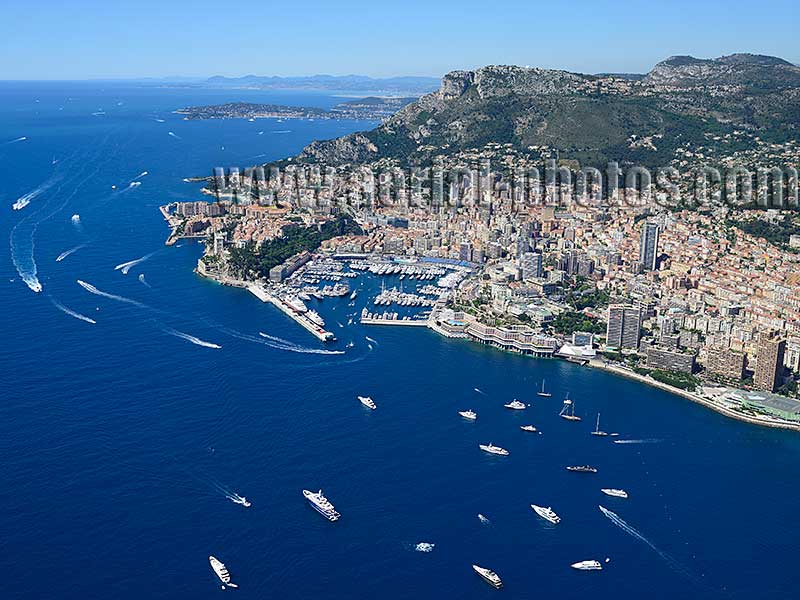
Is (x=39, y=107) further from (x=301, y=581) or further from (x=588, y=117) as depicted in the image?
(x=301, y=581)

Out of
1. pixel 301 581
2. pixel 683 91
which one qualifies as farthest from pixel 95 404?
pixel 683 91

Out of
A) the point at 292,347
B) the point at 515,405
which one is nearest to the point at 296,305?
the point at 292,347

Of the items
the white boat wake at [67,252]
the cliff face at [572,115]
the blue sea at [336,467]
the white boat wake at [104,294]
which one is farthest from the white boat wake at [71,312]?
the cliff face at [572,115]

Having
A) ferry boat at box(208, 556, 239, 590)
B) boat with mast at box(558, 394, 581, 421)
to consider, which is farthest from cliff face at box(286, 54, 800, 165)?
ferry boat at box(208, 556, 239, 590)

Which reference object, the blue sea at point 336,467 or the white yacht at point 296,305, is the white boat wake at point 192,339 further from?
the white yacht at point 296,305

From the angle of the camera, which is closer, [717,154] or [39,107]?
[717,154]

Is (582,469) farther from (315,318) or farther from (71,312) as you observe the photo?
(71,312)
